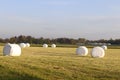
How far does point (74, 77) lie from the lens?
60.3 feet

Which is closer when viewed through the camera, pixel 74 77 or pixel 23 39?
pixel 74 77

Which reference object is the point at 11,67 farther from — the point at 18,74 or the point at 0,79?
the point at 0,79

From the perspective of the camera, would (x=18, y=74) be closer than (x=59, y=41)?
Yes

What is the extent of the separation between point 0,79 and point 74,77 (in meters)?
4.03

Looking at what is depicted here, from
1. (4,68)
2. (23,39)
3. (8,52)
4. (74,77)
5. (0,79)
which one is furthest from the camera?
(23,39)

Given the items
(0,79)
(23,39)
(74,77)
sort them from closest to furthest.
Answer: (0,79), (74,77), (23,39)

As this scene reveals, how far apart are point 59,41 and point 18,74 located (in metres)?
148

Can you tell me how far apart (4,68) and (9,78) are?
10.4ft

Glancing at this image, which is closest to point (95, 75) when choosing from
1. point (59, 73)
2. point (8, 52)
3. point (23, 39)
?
point (59, 73)

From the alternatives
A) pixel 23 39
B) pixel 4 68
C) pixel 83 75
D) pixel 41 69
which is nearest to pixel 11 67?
pixel 4 68

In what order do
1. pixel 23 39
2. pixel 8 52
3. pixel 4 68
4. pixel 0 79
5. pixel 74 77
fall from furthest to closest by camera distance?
pixel 23 39 → pixel 8 52 → pixel 4 68 → pixel 74 77 → pixel 0 79

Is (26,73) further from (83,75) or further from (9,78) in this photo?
(83,75)

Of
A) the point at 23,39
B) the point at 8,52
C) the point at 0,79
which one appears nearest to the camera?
the point at 0,79

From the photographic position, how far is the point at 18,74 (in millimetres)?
18531
